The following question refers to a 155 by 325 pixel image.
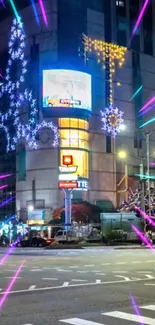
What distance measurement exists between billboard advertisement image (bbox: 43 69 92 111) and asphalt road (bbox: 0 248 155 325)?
44662 mm

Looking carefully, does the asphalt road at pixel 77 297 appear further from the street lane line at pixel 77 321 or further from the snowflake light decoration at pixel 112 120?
the snowflake light decoration at pixel 112 120

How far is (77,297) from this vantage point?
39.8ft

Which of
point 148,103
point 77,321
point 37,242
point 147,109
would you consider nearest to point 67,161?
point 37,242

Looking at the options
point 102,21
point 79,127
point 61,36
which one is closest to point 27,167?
point 79,127

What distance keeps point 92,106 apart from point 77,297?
55.4m

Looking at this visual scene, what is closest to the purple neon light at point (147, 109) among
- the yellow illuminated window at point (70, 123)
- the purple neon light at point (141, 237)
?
the yellow illuminated window at point (70, 123)

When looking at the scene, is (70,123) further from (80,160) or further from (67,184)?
(67,184)

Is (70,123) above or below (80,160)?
above

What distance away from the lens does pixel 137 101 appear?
71500 millimetres

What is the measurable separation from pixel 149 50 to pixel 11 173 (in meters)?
28.3

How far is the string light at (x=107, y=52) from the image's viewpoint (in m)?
66.6

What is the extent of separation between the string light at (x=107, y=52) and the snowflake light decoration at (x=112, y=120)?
4.27ft

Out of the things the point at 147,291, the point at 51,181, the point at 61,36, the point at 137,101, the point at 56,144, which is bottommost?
the point at 147,291

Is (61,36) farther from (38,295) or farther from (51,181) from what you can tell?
(38,295)
